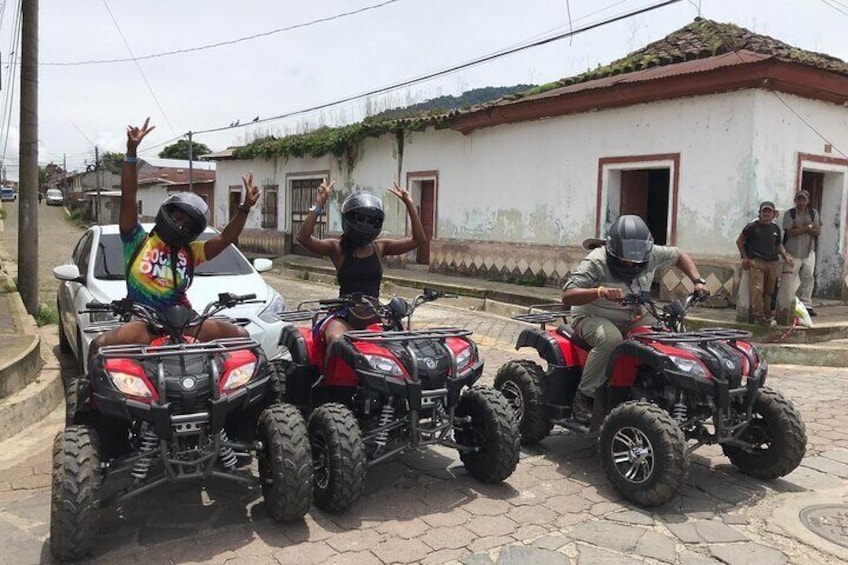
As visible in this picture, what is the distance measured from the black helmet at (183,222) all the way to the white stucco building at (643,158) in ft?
27.9

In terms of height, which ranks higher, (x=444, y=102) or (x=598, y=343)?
(x=444, y=102)

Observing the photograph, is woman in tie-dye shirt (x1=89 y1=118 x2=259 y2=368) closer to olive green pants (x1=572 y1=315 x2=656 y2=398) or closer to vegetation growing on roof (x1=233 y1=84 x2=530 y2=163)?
olive green pants (x1=572 y1=315 x2=656 y2=398)

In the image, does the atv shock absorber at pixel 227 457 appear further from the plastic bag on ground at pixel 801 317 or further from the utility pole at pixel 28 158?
the plastic bag on ground at pixel 801 317

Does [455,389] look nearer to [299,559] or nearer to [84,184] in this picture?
[299,559]

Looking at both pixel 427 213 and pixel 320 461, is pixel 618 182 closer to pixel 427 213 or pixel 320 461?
pixel 427 213

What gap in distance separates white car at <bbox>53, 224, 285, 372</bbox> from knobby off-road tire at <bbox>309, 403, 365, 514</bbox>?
1.87 metres

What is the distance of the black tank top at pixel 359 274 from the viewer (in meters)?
4.67

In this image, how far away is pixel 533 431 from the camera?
5062 millimetres

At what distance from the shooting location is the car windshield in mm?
6453

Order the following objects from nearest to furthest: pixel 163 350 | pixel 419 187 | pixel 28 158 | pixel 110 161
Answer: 1. pixel 163 350
2. pixel 28 158
3. pixel 419 187
4. pixel 110 161

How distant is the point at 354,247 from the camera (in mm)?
4691

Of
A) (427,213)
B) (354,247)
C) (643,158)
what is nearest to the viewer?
(354,247)

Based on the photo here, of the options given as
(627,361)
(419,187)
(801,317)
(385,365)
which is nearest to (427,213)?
(419,187)

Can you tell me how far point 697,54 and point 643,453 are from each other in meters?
9.67
